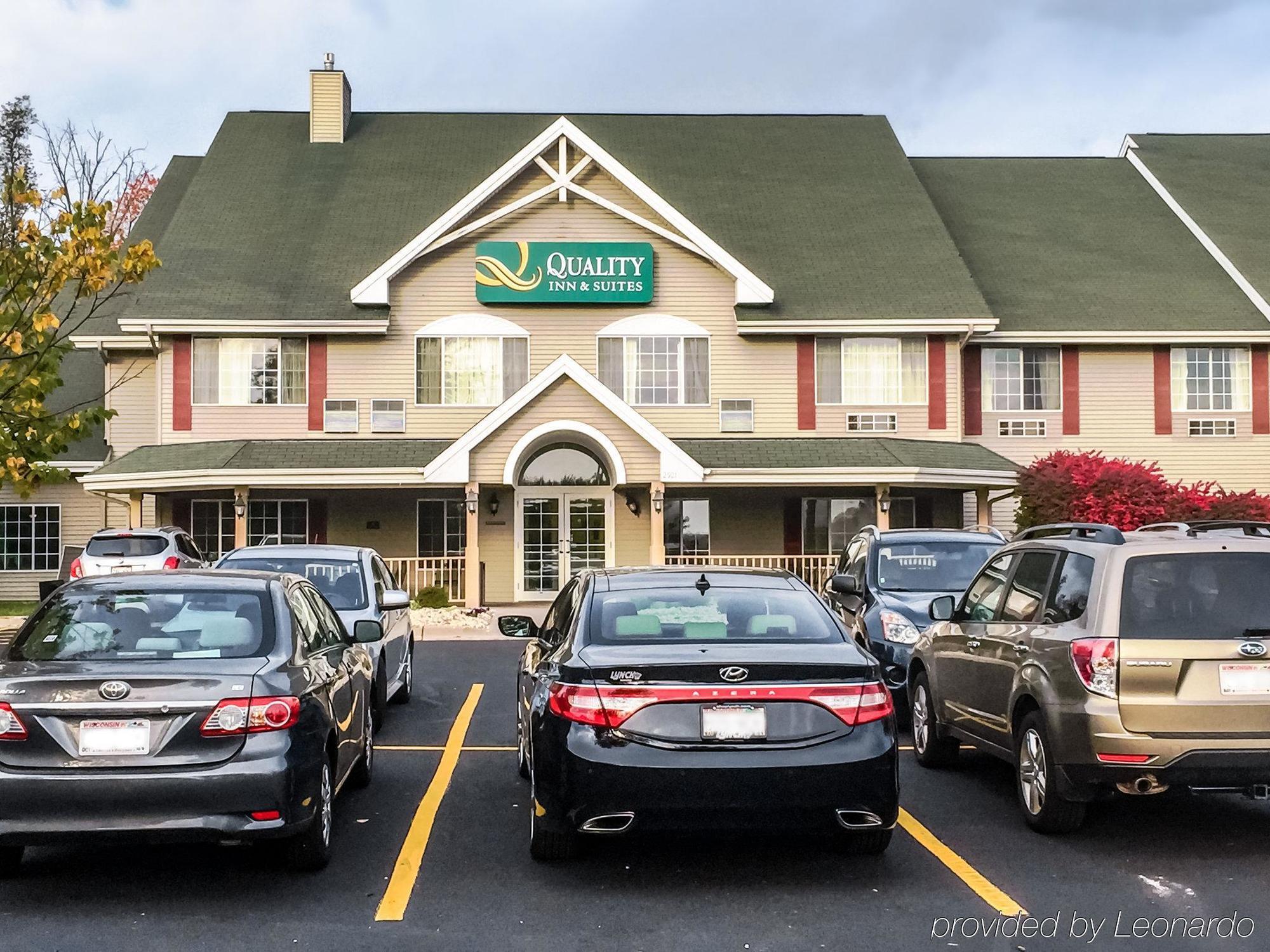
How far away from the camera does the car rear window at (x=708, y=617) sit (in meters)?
6.96

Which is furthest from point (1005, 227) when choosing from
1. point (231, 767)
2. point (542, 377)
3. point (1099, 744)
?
point (231, 767)

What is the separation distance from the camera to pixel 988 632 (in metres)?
8.60

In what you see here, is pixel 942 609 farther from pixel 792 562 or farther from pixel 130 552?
pixel 792 562

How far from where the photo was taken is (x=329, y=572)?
12.5 meters

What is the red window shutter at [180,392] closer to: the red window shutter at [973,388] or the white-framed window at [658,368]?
the white-framed window at [658,368]

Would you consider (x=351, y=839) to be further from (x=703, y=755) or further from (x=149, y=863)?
(x=703, y=755)

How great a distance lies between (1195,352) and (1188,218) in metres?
4.74

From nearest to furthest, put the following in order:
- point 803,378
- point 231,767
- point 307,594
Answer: point 231,767
point 307,594
point 803,378

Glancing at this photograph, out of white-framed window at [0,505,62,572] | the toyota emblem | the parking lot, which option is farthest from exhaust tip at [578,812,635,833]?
white-framed window at [0,505,62,572]

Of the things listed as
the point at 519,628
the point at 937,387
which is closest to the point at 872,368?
the point at 937,387

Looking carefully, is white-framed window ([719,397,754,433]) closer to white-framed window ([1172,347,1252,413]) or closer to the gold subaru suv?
white-framed window ([1172,347,1252,413])

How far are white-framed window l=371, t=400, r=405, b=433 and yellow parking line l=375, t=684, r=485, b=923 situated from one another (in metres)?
14.8

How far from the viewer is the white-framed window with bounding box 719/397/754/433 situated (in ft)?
86.0

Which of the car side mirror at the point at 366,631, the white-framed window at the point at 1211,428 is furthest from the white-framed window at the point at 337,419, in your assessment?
the car side mirror at the point at 366,631
